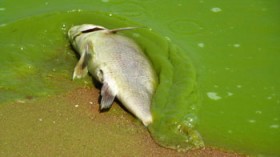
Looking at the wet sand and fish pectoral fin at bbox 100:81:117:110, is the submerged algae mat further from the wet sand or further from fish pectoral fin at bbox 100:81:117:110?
fish pectoral fin at bbox 100:81:117:110

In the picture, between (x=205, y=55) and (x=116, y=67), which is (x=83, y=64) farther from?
(x=205, y=55)

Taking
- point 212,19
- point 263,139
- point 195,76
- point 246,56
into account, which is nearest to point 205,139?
point 263,139

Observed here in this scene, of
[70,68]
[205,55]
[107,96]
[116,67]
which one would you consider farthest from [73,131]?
[205,55]

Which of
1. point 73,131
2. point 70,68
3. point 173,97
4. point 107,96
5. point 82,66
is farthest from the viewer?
point 70,68

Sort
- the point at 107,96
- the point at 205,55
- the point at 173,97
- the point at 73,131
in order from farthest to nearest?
the point at 205,55 < the point at 173,97 < the point at 107,96 < the point at 73,131

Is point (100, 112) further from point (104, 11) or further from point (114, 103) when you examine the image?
point (104, 11)

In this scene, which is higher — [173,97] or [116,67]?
[116,67]

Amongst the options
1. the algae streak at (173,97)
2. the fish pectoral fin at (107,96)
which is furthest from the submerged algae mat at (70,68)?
the fish pectoral fin at (107,96)
